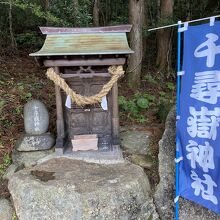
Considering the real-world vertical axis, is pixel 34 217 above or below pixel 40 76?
below

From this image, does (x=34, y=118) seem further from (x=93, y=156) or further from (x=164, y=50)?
(x=164, y=50)

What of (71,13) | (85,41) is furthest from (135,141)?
(71,13)

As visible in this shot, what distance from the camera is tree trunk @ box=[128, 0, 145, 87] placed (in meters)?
8.90

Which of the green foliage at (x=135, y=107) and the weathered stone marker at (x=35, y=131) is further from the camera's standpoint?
the green foliage at (x=135, y=107)

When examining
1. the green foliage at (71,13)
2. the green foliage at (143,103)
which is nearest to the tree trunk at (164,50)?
the green foliage at (71,13)

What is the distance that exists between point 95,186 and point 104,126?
1.97 metres

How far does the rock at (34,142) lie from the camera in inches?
233

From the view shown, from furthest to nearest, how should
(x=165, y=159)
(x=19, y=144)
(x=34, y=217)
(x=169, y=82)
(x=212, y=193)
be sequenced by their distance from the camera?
(x=169, y=82) < (x=19, y=144) < (x=165, y=159) < (x=34, y=217) < (x=212, y=193)

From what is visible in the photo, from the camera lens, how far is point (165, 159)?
541 cm

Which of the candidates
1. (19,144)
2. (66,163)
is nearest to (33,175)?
(66,163)

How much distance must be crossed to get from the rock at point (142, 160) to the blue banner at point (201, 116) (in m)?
1.15

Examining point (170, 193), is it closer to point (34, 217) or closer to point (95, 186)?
point (95, 186)

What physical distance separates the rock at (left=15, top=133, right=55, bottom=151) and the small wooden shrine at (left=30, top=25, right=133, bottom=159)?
23 centimetres

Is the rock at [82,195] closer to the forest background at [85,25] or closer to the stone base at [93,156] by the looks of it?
the stone base at [93,156]
